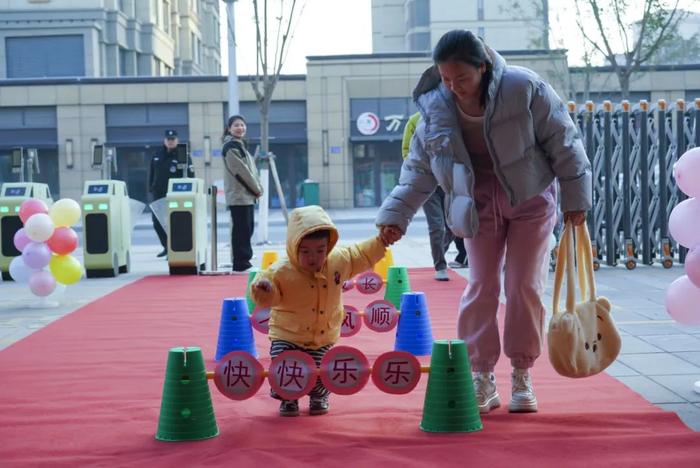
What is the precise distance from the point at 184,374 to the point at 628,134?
28.3 ft

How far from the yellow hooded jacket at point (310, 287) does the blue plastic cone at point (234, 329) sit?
1.34m

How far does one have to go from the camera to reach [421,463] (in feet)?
12.8

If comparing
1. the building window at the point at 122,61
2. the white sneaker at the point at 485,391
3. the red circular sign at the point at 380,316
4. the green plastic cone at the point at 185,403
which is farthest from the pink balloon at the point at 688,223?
the building window at the point at 122,61

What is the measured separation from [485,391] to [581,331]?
61 cm

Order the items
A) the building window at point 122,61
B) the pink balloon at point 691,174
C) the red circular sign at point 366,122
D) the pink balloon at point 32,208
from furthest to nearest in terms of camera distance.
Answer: the building window at point 122,61
the red circular sign at point 366,122
the pink balloon at point 32,208
the pink balloon at point 691,174

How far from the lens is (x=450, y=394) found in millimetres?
4363

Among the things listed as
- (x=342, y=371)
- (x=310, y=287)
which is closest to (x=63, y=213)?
(x=310, y=287)

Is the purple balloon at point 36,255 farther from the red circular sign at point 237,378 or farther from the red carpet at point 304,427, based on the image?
the red circular sign at point 237,378

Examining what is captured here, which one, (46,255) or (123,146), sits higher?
(123,146)

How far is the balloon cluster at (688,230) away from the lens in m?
5.15

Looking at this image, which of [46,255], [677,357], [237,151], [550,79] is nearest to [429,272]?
[237,151]

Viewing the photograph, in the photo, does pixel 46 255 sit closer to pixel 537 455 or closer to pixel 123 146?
pixel 537 455

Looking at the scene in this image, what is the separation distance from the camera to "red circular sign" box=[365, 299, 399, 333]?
245 inches

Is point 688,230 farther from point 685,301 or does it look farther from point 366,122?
point 366,122
